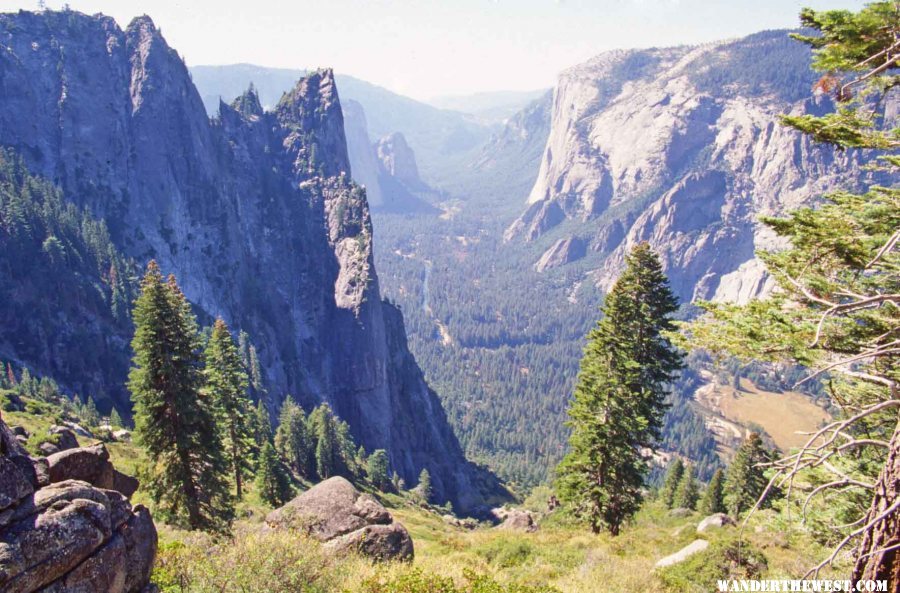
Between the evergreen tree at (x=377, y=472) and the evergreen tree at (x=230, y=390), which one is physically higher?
the evergreen tree at (x=230, y=390)

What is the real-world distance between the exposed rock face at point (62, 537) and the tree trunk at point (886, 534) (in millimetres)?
14267

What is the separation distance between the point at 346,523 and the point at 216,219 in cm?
14974

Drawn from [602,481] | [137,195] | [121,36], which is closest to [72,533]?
[602,481]

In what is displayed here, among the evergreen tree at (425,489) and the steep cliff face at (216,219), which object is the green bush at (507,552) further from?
the steep cliff face at (216,219)

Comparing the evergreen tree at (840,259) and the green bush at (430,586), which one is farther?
the green bush at (430,586)

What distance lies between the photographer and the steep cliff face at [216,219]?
440ft

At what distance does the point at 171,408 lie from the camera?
27.2m

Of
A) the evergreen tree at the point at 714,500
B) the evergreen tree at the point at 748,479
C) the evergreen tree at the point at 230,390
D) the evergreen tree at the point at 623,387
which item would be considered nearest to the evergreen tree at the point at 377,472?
the evergreen tree at the point at 714,500

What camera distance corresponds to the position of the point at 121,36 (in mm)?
155250

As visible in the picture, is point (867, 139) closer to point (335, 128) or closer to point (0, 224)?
point (0, 224)

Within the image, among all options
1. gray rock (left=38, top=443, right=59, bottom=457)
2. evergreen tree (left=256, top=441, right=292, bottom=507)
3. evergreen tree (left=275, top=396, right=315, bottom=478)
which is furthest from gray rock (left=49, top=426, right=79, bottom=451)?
evergreen tree (left=275, top=396, right=315, bottom=478)

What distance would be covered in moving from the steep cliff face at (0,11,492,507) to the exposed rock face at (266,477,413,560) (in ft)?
345

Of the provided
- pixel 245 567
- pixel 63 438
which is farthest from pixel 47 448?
pixel 245 567

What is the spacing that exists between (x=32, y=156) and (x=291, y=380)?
8669 cm
